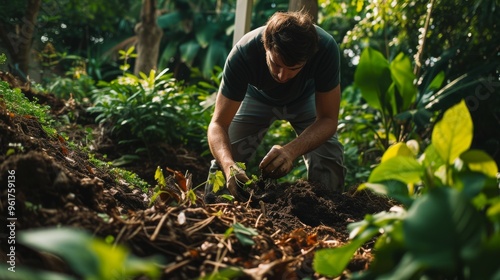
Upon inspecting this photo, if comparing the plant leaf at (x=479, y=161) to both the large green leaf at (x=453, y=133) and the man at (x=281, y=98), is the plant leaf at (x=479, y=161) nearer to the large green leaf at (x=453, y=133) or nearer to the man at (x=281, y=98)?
the large green leaf at (x=453, y=133)

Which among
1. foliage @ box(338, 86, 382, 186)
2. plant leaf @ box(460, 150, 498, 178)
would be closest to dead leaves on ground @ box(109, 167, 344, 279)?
plant leaf @ box(460, 150, 498, 178)

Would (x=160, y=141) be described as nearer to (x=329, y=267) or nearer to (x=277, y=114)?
(x=277, y=114)

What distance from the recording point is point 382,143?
648 centimetres

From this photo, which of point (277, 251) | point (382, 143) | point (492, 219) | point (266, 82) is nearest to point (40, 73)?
point (382, 143)

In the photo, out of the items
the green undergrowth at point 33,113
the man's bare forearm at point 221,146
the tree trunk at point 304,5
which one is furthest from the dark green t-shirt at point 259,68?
the tree trunk at point 304,5

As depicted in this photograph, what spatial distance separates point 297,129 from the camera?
458 cm

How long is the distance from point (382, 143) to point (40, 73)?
16.4 ft

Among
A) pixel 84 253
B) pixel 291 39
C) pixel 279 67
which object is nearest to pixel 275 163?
pixel 279 67

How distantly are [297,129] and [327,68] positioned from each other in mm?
927

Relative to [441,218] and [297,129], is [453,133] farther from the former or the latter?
[297,129]

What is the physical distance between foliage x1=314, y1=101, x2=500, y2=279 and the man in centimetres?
130

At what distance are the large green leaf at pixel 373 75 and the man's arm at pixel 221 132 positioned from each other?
8.04ft

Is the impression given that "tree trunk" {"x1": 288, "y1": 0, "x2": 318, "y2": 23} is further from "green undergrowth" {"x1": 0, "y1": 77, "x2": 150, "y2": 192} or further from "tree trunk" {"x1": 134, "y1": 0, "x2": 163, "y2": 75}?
"tree trunk" {"x1": 134, "y1": 0, "x2": 163, "y2": 75}

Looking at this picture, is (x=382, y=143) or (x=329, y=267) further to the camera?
(x=382, y=143)
